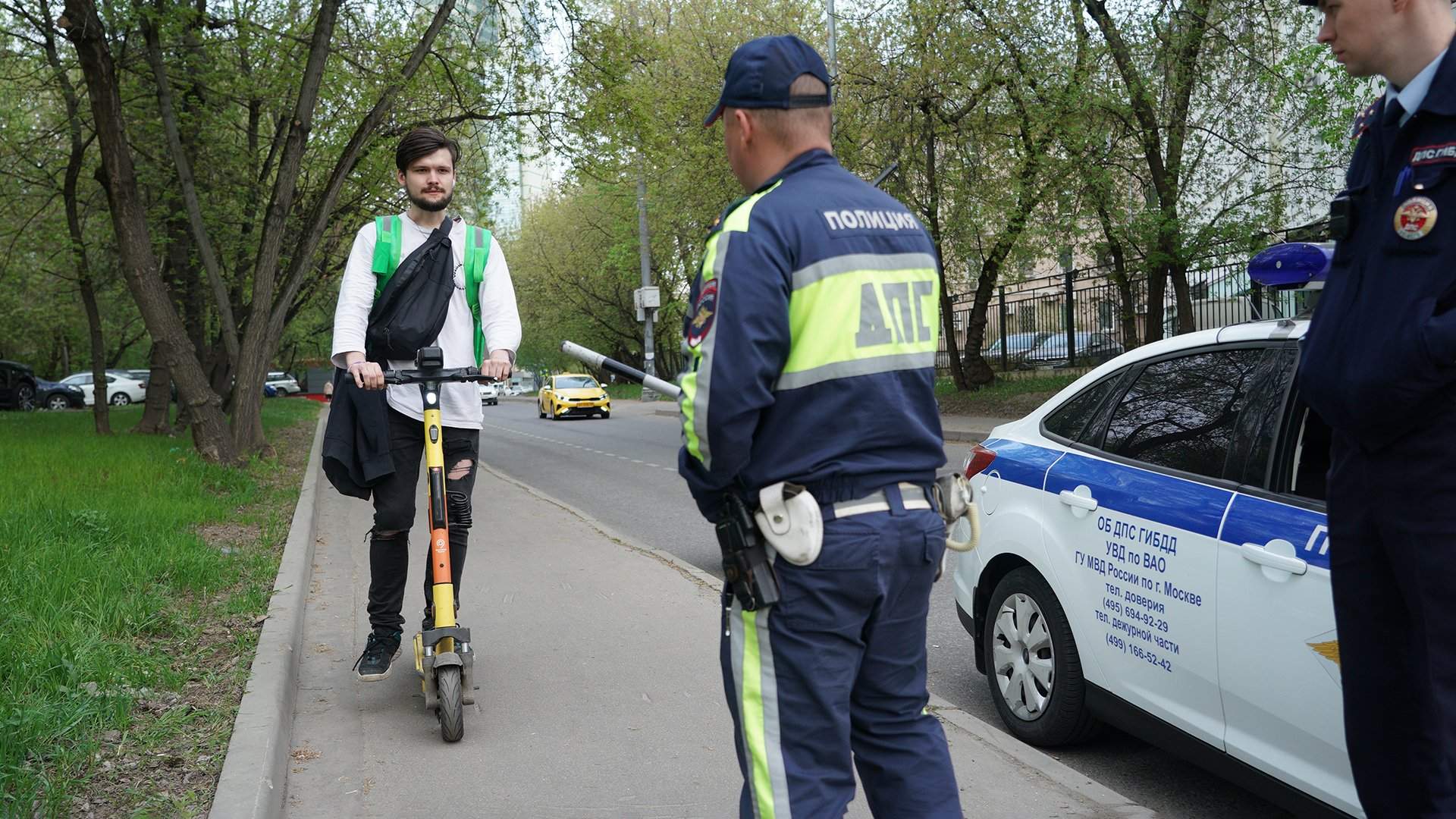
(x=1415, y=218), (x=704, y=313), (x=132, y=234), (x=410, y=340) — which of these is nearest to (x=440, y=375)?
(x=410, y=340)

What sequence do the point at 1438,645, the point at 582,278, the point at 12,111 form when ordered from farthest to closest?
the point at 582,278
the point at 12,111
the point at 1438,645

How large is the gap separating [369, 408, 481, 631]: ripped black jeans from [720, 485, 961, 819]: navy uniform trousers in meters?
2.43

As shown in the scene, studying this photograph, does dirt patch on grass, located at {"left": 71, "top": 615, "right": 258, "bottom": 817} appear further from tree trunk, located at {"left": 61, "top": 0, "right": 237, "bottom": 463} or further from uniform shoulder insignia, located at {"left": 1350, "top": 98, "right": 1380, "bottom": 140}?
tree trunk, located at {"left": 61, "top": 0, "right": 237, "bottom": 463}

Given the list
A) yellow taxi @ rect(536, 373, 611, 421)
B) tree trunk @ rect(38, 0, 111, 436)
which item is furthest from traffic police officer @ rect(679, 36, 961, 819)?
yellow taxi @ rect(536, 373, 611, 421)

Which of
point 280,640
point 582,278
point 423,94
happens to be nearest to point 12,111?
point 423,94

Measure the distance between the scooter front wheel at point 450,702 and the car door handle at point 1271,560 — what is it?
2.58 metres

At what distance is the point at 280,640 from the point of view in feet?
16.7

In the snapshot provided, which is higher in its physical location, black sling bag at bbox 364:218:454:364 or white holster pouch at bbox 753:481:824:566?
black sling bag at bbox 364:218:454:364

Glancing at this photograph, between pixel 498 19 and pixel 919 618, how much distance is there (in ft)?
48.4

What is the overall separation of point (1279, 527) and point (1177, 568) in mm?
380

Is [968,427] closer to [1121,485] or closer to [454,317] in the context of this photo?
[454,317]

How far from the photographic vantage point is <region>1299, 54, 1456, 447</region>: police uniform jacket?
2.10 meters

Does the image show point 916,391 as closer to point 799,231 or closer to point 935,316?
point 935,316

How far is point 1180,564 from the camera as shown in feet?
11.5
